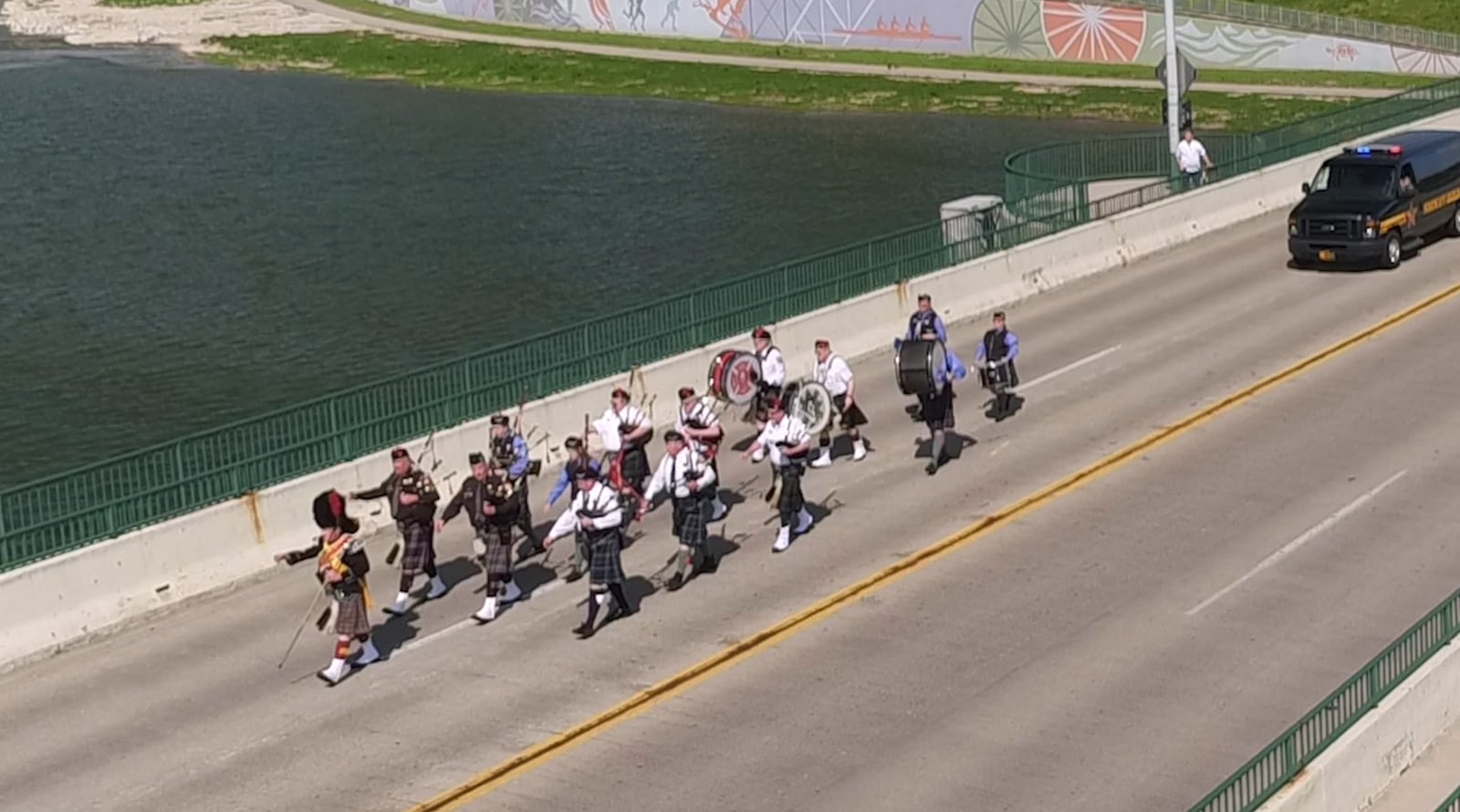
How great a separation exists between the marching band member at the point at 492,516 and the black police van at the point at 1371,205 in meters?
18.9

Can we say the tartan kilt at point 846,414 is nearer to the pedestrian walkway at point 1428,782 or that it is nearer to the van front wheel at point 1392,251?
the pedestrian walkway at point 1428,782

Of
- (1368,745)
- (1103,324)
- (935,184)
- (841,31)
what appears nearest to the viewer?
(1368,745)

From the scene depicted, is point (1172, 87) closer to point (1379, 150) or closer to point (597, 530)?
point (1379, 150)

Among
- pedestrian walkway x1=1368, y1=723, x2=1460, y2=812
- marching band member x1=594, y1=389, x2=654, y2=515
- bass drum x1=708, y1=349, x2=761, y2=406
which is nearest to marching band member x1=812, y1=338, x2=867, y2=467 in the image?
bass drum x1=708, y1=349, x2=761, y2=406

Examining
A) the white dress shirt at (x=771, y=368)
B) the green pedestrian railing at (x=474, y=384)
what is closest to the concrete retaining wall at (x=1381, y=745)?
the white dress shirt at (x=771, y=368)

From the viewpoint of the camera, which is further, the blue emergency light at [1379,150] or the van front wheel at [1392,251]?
the blue emergency light at [1379,150]

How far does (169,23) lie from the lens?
364 ft

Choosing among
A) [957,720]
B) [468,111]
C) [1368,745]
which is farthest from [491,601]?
[468,111]

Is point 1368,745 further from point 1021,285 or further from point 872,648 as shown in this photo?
point 1021,285

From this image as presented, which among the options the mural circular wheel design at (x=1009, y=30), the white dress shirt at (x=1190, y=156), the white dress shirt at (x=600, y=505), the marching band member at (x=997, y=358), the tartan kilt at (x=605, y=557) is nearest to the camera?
the white dress shirt at (x=600, y=505)

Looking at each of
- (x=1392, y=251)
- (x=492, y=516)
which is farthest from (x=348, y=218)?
(x=492, y=516)

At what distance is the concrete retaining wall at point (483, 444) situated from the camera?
22.3 meters

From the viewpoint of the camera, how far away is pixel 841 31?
293 ft

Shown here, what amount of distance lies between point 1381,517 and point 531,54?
71.6 metres
